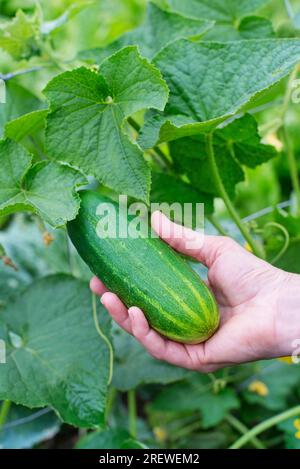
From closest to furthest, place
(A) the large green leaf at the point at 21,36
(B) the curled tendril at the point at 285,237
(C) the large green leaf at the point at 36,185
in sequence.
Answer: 1. (C) the large green leaf at the point at 36,185
2. (A) the large green leaf at the point at 21,36
3. (B) the curled tendril at the point at 285,237

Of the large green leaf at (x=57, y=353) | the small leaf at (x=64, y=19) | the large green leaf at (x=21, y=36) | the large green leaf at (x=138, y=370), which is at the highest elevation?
the small leaf at (x=64, y=19)

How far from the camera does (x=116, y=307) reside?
0.96 metres

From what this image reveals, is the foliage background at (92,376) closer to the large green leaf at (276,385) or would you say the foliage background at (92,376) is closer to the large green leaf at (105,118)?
the large green leaf at (276,385)

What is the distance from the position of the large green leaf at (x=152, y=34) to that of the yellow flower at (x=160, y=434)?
0.85 metres

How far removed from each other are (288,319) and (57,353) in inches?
16.3

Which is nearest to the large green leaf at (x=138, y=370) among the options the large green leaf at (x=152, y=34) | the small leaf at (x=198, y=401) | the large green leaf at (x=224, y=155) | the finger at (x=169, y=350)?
the small leaf at (x=198, y=401)

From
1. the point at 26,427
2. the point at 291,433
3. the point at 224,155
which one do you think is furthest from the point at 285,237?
the point at 26,427

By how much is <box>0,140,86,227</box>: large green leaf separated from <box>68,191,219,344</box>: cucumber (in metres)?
0.06

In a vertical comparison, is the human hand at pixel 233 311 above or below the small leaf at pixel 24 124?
below

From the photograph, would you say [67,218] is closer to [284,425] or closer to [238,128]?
[238,128]

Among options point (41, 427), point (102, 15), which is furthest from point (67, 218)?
point (102, 15)

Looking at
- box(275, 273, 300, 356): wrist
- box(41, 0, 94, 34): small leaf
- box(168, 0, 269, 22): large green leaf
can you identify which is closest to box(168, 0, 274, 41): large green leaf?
box(168, 0, 269, 22): large green leaf

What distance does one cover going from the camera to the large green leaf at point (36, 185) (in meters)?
0.87

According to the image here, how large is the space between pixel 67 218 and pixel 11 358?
34 cm
